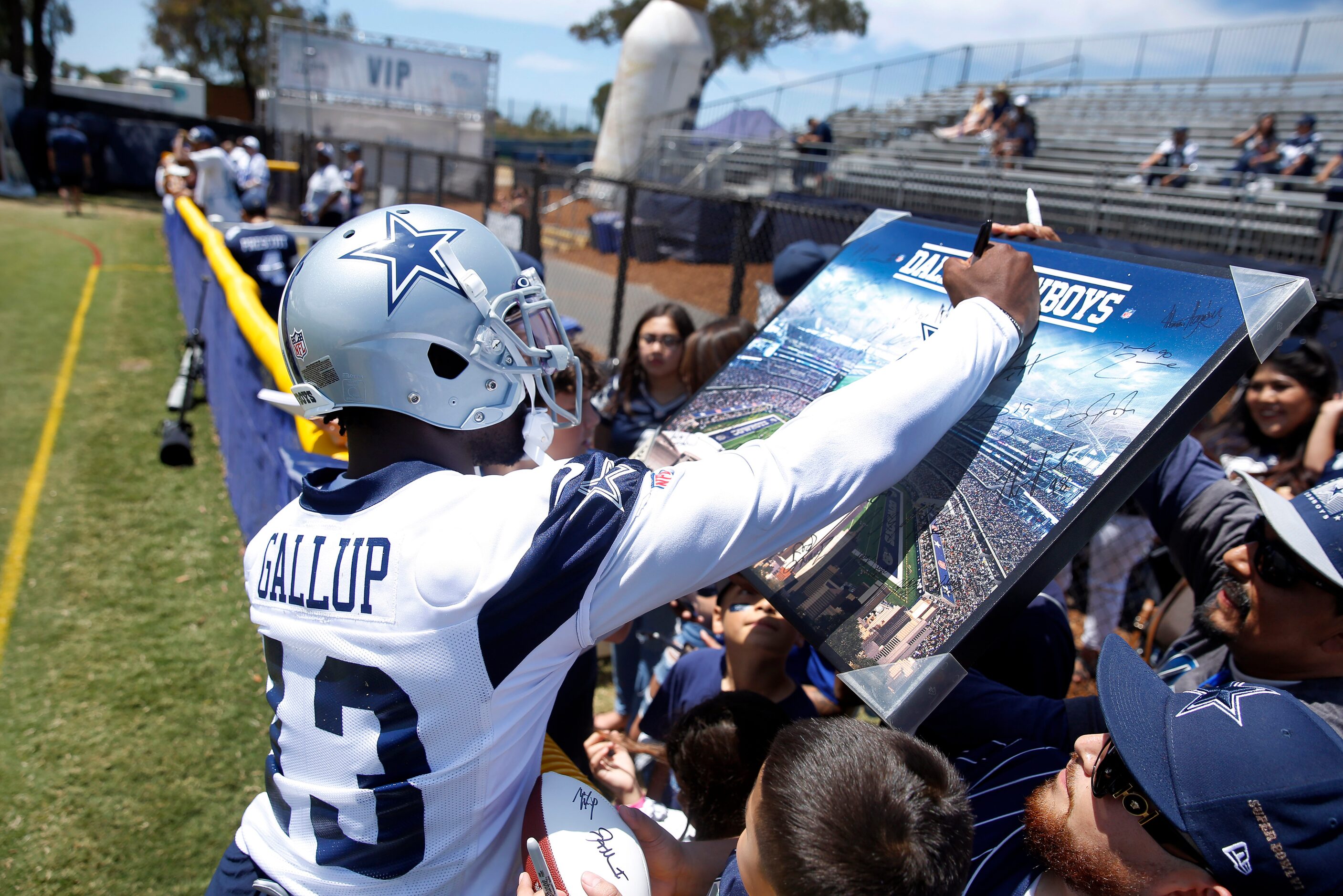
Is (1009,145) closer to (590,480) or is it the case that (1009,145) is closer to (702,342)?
(702,342)

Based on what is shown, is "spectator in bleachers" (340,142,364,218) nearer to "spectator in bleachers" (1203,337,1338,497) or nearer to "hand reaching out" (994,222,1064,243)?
"spectator in bleachers" (1203,337,1338,497)

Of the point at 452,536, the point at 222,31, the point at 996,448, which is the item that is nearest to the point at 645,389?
the point at 996,448

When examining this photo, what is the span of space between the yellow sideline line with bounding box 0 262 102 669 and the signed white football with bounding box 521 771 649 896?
413cm

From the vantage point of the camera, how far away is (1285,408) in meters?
3.90

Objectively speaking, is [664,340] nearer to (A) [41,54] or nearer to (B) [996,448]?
(B) [996,448]

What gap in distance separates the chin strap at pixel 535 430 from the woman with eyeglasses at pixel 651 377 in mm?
2661

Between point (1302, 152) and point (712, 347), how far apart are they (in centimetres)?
1295

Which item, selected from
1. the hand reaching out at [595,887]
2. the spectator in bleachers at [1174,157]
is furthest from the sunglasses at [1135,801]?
the spectator in bleachers at [1174,157]

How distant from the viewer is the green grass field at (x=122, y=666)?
10.4ft

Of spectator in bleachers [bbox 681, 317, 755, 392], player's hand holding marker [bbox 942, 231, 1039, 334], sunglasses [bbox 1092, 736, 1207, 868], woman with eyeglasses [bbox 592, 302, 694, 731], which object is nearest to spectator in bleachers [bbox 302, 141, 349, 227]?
woman with eyeglasses [bbox 592, 302, 694, 731]

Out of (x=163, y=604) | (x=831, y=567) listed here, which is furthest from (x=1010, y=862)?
(x=163, y=604)

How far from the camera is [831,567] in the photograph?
62.2 inches

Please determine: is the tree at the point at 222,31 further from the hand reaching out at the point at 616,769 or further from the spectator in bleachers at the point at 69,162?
the hand reaching out at the point at 616,769

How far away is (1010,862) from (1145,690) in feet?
1.39
